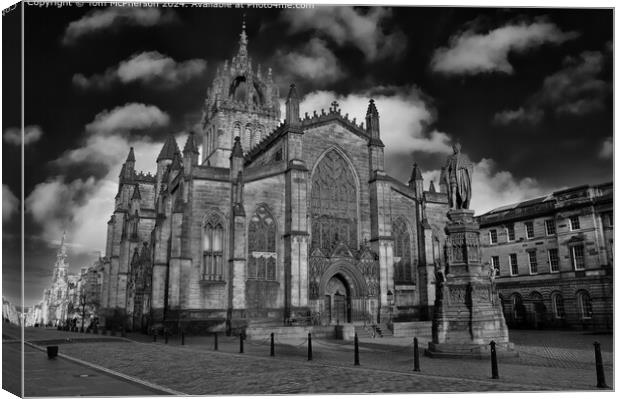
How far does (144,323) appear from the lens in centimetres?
4119

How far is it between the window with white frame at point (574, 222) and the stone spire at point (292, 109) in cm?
2198

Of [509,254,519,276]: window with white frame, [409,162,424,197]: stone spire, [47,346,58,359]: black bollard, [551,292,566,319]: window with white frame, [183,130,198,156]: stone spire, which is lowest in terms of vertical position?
[47,346,58,359]: black bollard

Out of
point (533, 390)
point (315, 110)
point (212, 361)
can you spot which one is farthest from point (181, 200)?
point (533, 390)

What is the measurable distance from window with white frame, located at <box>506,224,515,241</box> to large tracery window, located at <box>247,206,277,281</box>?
22490mm

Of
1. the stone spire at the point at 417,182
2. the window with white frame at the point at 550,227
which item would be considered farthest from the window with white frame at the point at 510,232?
the stone spire at the point at 417,182

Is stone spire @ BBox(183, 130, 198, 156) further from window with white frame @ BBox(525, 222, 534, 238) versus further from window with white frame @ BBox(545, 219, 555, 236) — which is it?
window with white frame @ BBox(545, 219, 555, 236)

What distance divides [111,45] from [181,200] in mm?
21006

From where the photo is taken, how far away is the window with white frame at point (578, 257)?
38.5 meters

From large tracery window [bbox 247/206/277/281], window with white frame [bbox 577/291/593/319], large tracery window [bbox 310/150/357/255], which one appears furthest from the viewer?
window with white frame [bbox 577/291/593/319]

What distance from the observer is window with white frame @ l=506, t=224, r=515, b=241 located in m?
45.7

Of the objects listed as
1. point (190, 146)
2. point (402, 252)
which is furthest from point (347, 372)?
point (402, 252)

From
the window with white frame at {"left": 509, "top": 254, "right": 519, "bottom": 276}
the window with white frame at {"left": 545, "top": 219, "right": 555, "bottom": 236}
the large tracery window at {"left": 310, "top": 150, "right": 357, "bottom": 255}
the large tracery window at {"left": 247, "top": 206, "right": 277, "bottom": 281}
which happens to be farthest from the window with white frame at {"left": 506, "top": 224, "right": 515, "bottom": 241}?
the large tracery window at {"left": 247, "top": 206, "right": 277, "bottom": 281}

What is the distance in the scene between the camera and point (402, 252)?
39.9 meters

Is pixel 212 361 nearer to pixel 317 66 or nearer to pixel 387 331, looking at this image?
pixel 317 66
